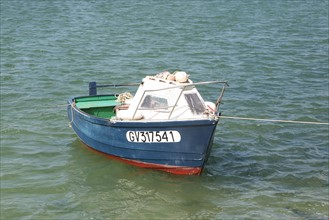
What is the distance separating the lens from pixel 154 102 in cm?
1652

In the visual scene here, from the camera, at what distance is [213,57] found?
30859 millimetres

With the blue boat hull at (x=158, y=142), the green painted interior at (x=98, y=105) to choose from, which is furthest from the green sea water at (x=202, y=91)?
the green painted interior at (x=98, y=105)

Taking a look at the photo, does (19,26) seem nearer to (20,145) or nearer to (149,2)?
(149,2)

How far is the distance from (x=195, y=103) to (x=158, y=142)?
1520mm

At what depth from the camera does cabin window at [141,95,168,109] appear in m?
16.4

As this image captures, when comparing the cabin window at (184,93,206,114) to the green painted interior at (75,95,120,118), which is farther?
the green painted interior at (75,95,120,118)

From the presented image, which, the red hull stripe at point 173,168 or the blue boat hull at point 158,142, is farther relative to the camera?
the red hull stripe at point 173,168

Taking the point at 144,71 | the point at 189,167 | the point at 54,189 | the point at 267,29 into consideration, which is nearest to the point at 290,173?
the point at 189,167

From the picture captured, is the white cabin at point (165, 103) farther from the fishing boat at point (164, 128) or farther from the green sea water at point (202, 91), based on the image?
the green sea water at point (202, 91)

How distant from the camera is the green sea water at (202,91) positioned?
15281mm

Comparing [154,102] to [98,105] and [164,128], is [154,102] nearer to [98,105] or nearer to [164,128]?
[164,128]

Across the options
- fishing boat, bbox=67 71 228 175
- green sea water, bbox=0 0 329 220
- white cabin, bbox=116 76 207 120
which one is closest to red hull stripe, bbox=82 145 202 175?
fishing boat, bbox=67 71 228 175

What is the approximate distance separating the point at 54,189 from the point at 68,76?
11.9 metres

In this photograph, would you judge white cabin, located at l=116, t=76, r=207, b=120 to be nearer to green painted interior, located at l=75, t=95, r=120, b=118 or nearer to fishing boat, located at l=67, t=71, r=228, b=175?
fishing boat, located at l=67, t=71, r=228, b=175
